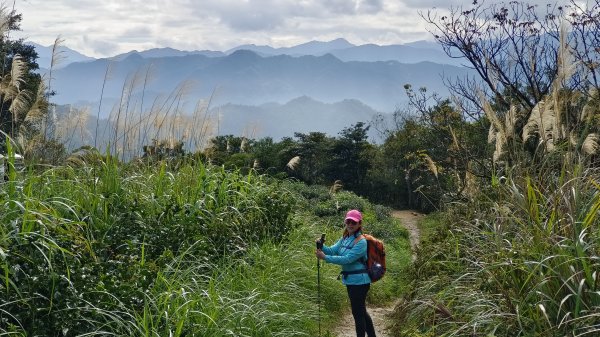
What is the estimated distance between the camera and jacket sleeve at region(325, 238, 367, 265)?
18.4ft

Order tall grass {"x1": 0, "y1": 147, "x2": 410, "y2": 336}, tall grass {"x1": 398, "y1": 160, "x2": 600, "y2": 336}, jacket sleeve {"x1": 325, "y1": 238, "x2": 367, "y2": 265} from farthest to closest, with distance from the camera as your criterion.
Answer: jacket sleeve {"x1": 325, "y1": 238, "x2": 367, "y2": 265} → tall grass {"x1": 0, "y1": 147, "x2": 410, "y2": 336} → tall grass {"x1": 398, "y1": 160, "x2": 600, "y2": 336}

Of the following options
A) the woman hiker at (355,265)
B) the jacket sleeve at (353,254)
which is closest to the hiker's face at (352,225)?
the woman hiker at (355,265)

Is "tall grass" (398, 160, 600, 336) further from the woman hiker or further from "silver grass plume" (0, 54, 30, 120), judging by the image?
"silver grass plume" (0, 54, 30, 120)

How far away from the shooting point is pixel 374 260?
226 inches

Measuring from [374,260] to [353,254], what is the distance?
244 mm

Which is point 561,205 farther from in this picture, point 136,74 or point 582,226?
point 136,74

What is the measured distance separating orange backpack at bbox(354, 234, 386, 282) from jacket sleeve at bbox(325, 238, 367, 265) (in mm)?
66

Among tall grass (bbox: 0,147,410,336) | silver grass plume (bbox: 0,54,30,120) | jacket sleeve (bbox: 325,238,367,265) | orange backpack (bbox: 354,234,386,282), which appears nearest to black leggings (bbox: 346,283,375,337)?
orange backpack (bbox: 354,234,386,282)

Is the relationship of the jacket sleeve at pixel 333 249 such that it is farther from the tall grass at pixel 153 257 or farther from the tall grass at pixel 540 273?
the tall grass at pixel 540 273

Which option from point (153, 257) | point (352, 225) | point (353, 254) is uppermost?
point (352, 225)

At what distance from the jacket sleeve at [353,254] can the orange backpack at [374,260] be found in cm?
7

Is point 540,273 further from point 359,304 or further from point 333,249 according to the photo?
point 333,249

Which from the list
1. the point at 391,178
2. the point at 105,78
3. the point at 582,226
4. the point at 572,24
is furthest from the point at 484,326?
the point at 391,178

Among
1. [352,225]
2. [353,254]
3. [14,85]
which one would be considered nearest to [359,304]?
[353,254]
